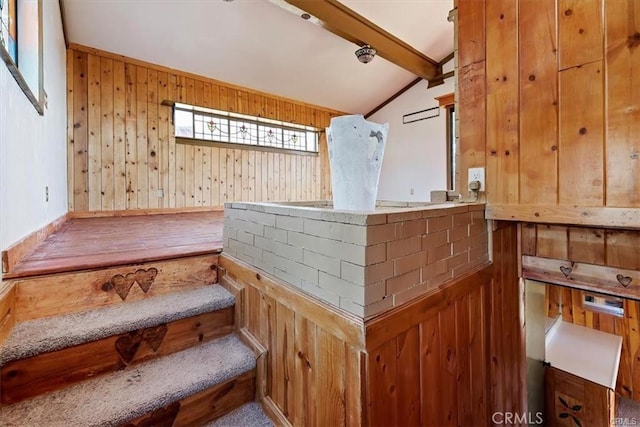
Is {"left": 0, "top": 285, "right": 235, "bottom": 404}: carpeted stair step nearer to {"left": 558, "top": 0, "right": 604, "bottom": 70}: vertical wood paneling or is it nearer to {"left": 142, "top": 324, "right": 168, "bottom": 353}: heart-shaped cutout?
{"left": 142, "top": 324, "right": 168, "bottom": 353}: heart-shaped cutout

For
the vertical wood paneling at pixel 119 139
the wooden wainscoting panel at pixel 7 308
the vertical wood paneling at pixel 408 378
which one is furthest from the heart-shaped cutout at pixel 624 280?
the vertical wood paneling at pixel 119 139

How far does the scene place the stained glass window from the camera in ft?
15.1

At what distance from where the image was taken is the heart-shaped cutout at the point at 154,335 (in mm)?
1258

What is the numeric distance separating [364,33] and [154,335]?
4.25 metres

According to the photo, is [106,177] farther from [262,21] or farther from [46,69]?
[262,21]

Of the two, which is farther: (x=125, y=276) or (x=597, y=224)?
(x=125, y=276)

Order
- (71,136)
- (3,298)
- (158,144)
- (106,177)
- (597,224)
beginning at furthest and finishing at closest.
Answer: (158,144) < (106,177) < (71,136) < (597,224) < (3,298)

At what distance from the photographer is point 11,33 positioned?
1.32 m

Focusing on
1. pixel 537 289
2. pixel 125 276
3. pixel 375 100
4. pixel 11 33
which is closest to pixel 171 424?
pixel 125 276

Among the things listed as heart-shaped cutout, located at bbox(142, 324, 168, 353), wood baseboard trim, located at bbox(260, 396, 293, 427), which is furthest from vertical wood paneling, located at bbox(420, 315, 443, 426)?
heart-shaped cutout, located at bbox(142, 324, 168, 353)

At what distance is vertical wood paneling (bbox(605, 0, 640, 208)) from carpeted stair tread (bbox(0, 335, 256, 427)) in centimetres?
166

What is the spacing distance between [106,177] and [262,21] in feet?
9.72

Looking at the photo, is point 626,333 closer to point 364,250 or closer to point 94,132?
point 364,250

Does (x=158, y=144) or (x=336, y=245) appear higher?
(x=158, y=144)
